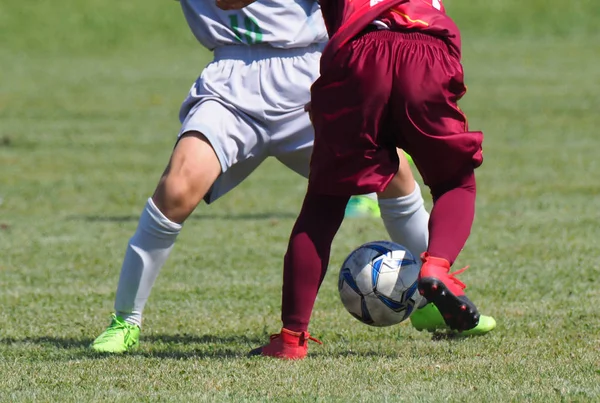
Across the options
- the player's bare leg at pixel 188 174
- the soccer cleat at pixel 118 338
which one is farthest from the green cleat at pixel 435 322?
the soccer cleat at pixel 118 338

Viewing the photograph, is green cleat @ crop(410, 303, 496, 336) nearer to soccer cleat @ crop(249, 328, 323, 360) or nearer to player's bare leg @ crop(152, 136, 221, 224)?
soccer cleat @ crop(249, 328, 323, 360)

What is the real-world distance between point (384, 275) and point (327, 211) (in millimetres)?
342

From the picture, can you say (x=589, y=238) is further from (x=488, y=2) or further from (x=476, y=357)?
(x=488, y=2)

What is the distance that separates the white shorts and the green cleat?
0.87 meters

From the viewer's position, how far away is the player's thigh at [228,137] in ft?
17.7

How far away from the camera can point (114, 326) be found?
5.62 metres

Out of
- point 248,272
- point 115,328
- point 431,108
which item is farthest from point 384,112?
point 248,272

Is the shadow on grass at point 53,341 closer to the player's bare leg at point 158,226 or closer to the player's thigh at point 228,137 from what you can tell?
the player's bare leg at point 158,226

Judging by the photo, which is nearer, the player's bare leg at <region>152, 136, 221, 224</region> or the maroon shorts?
the maroon shorts

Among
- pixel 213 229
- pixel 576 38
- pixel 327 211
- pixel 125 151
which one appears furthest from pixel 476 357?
pixel 576 38

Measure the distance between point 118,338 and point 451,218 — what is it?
1605mm

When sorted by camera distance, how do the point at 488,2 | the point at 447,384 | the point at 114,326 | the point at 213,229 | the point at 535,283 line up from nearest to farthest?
1. the point at 447,384
2. the point at 114,326
3. the point at 535,283
4. the point at 213,229
5. the point at 488,2

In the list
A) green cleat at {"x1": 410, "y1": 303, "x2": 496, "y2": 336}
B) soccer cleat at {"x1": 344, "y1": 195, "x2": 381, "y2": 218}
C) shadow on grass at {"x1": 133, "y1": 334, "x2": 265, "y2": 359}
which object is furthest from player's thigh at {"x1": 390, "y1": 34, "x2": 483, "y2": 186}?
soccer cleat at {"x1": 344, "y1": 195, "x2": 381, "y2": 218}

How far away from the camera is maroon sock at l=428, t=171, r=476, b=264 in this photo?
4.81 metres
